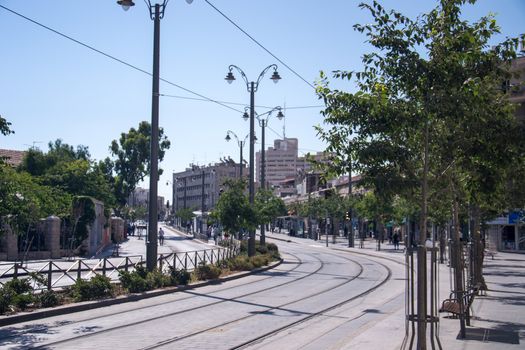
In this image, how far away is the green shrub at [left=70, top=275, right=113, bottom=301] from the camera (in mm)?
16562

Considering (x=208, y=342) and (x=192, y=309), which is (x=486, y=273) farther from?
(x=208, y=342)

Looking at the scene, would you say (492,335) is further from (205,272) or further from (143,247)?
(143,247)

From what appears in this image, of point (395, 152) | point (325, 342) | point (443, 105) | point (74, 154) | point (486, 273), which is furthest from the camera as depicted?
Answer: point (74, 154)

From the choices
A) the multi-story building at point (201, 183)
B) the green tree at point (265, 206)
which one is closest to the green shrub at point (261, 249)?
the green tree at point (265, 206)

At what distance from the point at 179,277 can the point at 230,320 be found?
7.39 m

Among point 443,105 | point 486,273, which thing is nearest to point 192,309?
point 443,105

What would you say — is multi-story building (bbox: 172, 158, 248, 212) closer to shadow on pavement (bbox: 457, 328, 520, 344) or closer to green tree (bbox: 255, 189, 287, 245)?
green tree (bbox: 255, 189, 287, 245)

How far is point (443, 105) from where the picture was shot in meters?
8.89

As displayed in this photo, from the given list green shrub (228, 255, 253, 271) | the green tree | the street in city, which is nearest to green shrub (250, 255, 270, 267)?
green shrub (228, 255, 253, 271)

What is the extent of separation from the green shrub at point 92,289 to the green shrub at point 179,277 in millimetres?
3254

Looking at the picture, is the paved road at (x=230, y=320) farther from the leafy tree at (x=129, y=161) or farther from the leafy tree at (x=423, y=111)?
the leafy tree at (x=129, y=161)

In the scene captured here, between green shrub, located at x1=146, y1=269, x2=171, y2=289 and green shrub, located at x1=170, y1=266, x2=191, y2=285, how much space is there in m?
0.34

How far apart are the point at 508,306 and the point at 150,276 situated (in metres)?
10.3

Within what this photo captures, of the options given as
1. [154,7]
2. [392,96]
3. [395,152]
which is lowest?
[395,152]
